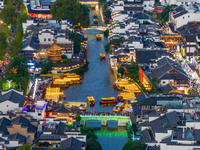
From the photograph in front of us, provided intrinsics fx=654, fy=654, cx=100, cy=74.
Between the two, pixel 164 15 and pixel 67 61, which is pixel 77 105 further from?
pixel 164 15

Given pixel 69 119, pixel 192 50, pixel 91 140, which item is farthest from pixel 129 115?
pixel 192 50

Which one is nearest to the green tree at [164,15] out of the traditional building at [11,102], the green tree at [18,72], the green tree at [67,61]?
the green tree at [67,61]

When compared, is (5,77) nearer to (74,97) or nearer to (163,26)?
(74,97)

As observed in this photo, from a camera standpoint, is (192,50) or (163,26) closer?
(192,50)

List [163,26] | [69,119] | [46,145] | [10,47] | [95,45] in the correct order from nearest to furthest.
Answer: [46,145] → [69,119] → [10,47] → [95,45] → [163,26]

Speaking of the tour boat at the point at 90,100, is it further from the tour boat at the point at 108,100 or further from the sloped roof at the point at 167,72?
the sloped roof at the point at 167,72
